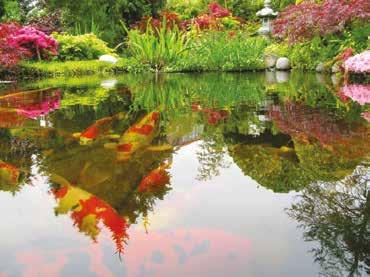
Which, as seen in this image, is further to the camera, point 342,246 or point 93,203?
point 93,203

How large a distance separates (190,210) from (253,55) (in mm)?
11752

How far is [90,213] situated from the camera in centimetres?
202

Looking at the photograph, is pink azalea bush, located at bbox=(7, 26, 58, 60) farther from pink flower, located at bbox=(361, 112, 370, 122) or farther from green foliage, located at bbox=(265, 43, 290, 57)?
pink flower, located at bbox=(361, 112, 370, 122)

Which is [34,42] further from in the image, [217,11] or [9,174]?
[9,174]

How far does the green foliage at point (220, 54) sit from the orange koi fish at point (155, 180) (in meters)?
10.6

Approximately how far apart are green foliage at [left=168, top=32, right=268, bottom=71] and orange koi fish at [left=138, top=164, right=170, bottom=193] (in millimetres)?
10558

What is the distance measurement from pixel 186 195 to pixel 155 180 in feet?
0.76

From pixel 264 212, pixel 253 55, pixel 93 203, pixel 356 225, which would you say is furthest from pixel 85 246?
pixel 253 55

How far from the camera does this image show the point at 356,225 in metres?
1.80

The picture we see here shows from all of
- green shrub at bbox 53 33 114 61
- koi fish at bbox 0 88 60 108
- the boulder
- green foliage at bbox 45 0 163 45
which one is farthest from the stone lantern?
koi fish at bbox 0 88 60 108

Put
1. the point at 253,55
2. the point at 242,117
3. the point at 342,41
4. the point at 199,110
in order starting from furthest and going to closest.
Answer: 1. the point at 253,55
2. the point at 342,41
3. the point at 199,110
4. the point at 242,117

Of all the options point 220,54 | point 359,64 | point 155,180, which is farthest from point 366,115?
point 220,54

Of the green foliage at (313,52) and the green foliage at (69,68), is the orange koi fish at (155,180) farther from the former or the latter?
the green foliage at (69,68)

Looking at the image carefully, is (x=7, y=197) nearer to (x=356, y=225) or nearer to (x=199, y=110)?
(x=356, y=225)
